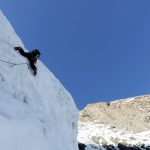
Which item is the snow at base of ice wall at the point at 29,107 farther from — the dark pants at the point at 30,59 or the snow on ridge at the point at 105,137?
the snow on ridge at the point at 105,137

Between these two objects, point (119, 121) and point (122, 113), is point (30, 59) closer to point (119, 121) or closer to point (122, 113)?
point (119, 121)

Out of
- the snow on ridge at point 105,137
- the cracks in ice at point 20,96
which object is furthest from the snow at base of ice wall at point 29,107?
the snow on ridge at point 105,137

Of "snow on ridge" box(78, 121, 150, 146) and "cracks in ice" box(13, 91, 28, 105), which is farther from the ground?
"snow on ridge" box(78, 121, 150, 146)

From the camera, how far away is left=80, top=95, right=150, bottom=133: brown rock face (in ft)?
383

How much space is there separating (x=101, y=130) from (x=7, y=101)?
248 feet

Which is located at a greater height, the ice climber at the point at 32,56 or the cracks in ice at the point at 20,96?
the ice climber at the point at 32,56

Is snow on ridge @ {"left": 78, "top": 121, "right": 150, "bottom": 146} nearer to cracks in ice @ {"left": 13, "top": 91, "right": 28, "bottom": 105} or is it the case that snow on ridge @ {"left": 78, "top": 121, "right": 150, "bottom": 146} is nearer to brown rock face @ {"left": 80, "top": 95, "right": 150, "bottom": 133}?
brown rock face @ {"left": 80, "top": 95, "right": 150, "bottom": 133}

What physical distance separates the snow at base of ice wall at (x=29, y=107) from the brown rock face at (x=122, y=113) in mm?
98397

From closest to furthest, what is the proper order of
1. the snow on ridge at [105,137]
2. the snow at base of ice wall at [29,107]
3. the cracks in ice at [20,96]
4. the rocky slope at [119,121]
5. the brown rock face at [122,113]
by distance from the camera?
the snow at base of ice wall at [29,107] < the cracks in ice at [20,96] < the snow on ridge at [105,137] < the rocky slope at [119,121] < the brown rock face at [122,113]

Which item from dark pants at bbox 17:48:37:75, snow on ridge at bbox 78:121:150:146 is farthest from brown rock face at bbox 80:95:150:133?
dark pants at bbox 17:48:37:75

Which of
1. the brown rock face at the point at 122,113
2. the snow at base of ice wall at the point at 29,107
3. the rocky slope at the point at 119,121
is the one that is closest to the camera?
the snow at base of ice wall at the point at 29,107

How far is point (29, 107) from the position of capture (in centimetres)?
1206

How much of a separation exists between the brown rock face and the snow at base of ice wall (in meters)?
98.4

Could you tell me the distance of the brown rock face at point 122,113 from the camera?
11662 cm
